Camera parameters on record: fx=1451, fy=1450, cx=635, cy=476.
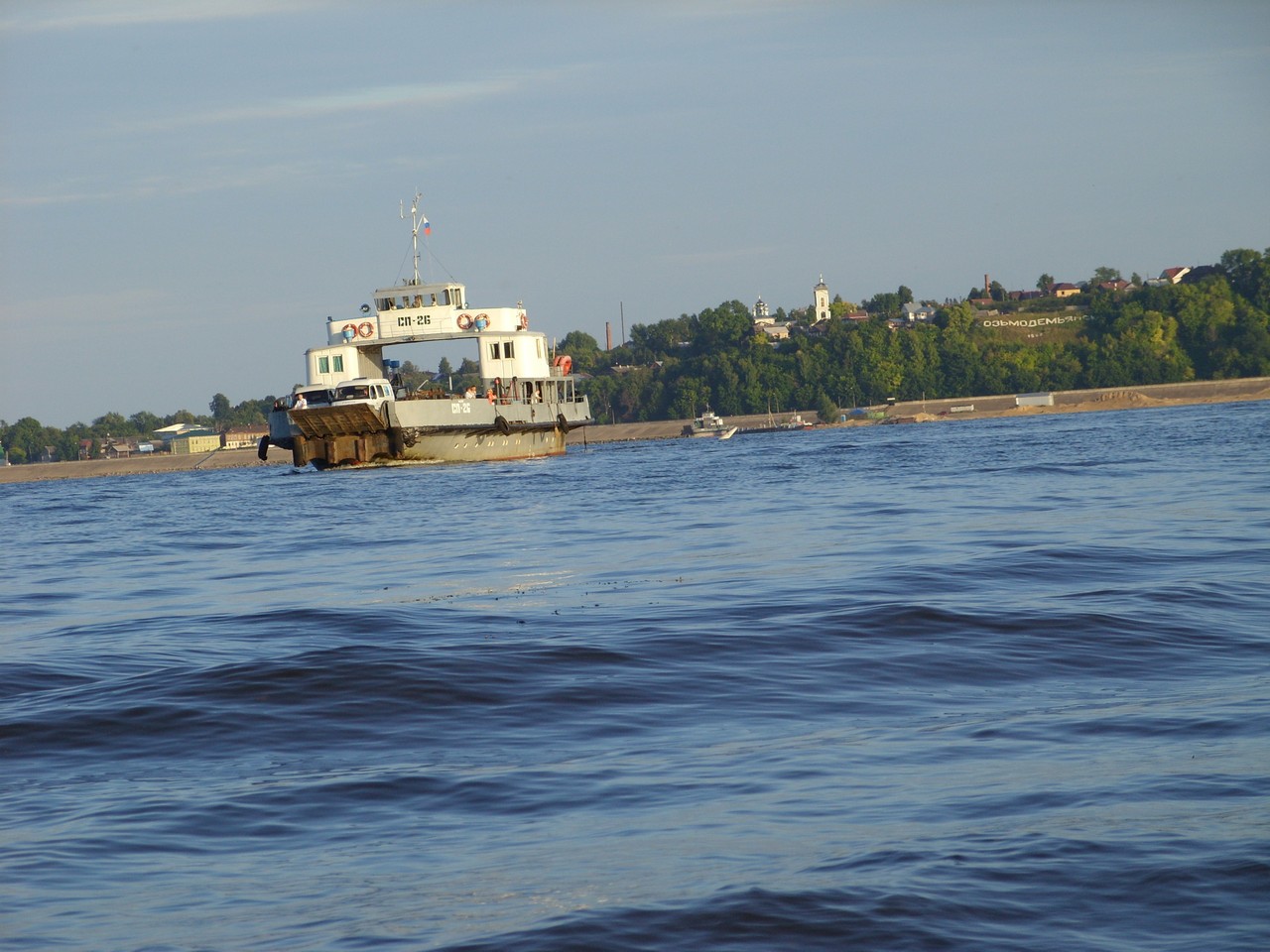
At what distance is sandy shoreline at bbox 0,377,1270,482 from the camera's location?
376 feet

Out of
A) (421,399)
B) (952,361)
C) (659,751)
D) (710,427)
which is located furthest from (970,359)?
(659,751)

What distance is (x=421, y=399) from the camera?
44.5 m

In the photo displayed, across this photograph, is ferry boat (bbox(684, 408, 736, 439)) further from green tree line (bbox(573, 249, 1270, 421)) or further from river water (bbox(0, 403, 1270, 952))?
river water (bbox(0, 403, 1270, 952))

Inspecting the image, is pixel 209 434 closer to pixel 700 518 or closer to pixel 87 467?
pixel 87 467

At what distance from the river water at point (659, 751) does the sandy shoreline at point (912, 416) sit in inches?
3722

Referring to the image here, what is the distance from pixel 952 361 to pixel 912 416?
28.6 m

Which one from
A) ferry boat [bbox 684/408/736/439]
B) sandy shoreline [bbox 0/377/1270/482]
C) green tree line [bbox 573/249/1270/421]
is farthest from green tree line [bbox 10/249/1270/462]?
ferry boat [bbox 684/408/736/439]

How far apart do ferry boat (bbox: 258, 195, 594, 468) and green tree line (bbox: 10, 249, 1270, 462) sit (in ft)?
305

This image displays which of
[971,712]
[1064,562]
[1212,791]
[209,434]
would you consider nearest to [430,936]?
[1212,791]

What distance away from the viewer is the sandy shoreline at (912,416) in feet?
376

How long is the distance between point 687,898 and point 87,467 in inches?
4793

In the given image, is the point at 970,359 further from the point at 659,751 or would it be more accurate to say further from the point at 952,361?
the point at 659,751

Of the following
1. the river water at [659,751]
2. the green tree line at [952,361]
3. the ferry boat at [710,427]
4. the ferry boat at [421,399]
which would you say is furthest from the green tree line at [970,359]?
the river water at [659,751]

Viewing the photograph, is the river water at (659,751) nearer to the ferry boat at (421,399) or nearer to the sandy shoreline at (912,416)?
the ferry boat at (421,399)
